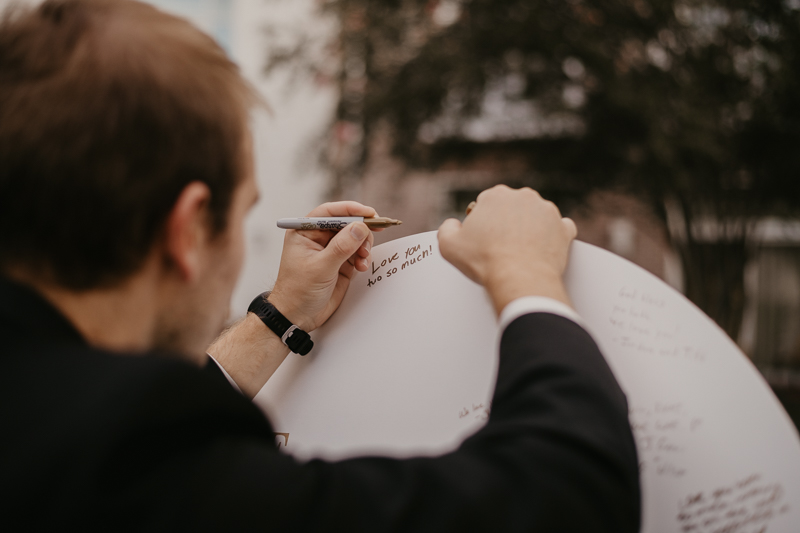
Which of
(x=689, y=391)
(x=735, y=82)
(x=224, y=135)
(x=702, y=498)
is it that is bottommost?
(x=702, y=498)

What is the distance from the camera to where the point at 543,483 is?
1.57 feet

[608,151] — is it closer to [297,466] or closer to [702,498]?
[702,498]

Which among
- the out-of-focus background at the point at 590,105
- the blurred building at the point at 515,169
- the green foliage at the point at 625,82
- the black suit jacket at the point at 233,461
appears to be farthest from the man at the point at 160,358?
the green foliage at the point at 625,82

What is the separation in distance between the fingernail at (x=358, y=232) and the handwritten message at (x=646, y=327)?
0.46 metres

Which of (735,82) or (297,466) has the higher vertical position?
(735,82)

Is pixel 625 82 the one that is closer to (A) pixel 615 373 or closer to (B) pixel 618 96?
(B) pixel 618 96

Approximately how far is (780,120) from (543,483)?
4.11 metres

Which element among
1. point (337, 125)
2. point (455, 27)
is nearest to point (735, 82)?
point (455, 27)

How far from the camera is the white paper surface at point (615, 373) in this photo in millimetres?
733

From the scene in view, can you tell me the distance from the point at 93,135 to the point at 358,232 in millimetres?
A: 517

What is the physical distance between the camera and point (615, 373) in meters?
0.78

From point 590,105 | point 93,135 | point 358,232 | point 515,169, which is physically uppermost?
point 590,105

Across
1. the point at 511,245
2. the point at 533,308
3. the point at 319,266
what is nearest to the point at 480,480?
the point at 533,308

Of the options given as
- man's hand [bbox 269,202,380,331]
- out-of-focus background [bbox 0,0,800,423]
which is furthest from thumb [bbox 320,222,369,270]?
out-of-focus background [bbox 0,0,800,423]
